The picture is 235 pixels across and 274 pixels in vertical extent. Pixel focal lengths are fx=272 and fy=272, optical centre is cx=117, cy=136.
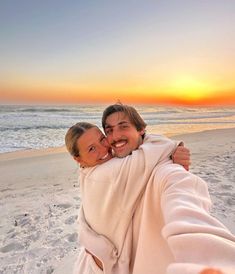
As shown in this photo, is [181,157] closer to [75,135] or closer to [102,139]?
[102,139]

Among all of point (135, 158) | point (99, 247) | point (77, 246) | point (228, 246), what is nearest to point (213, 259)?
point (228, 246)

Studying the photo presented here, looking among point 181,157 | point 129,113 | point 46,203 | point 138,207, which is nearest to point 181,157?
point 181,157

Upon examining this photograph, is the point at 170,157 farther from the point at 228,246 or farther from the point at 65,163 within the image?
the point at 65,163

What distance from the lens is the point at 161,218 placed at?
143 centimetres

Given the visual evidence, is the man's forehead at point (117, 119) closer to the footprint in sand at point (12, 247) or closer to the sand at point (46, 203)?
the sand at point (46, 203)

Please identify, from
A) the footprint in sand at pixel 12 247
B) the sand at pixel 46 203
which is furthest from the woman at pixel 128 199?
the footprint in sand at pixel 12 247

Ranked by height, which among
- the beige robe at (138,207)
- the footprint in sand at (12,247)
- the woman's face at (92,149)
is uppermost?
the woman's face at (92,149)

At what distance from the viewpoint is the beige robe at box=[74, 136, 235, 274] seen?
1.24 metres

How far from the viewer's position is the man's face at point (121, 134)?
1845 millimetres

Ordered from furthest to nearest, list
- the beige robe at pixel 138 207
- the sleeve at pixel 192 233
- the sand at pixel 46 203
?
the sand at pixel 46 203
the beige robe at pixel 138 207
the sleeve at pixel 192 233

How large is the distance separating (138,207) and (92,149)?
508 mm

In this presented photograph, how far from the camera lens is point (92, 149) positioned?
181 centimetres

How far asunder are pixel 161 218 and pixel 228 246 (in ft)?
2.10

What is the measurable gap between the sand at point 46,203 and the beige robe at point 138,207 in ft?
6.15
